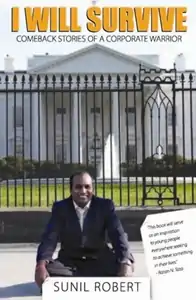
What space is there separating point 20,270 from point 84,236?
12.3ft

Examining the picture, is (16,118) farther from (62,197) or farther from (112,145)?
(62,197)

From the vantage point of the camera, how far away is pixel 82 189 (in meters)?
5.16

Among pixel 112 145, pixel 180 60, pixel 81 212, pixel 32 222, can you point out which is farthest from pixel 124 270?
pixel 180 60

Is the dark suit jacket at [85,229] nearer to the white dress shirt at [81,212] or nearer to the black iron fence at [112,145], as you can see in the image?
the white dress shirt at [81,212]

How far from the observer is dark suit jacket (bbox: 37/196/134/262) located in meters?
5.16

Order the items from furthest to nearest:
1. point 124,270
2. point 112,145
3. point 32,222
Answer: point 112,145
point 32,222
point 124,270

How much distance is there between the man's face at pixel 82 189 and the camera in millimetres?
5141

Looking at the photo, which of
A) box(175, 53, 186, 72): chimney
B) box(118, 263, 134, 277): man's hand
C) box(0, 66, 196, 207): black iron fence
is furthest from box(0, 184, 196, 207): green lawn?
box(175, 53, 186, 72): chimney

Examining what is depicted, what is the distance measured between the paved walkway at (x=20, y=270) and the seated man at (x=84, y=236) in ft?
5.13

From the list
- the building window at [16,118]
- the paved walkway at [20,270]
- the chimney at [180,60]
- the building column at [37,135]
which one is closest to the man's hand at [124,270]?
the paved walkway at [20,270]

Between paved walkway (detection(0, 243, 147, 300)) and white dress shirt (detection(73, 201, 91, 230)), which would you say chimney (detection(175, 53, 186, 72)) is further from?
white dress shirt (detection(73, 201, 91, 230))

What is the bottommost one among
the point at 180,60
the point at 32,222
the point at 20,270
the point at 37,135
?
the point at 20,270

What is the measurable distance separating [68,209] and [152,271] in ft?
4.50

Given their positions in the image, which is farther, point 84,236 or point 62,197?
point 62,197
